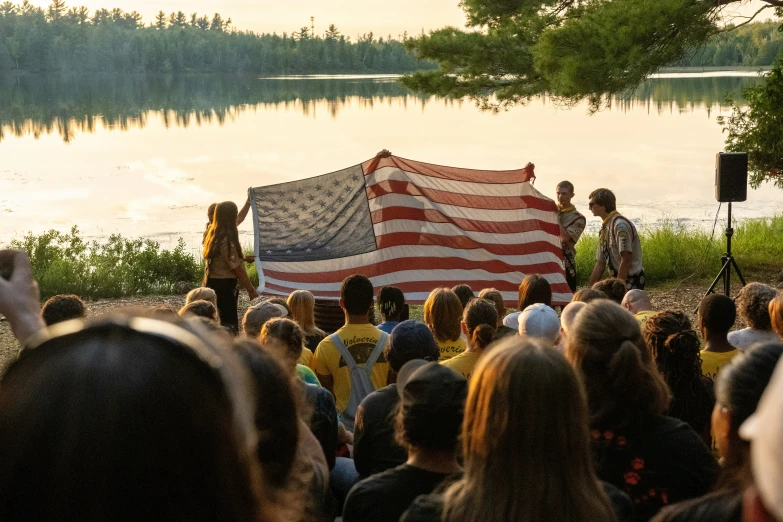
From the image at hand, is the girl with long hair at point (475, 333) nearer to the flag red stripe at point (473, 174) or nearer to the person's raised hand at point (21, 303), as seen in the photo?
the person's raised hand at point (21, 303)

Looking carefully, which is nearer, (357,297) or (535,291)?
(357,297)

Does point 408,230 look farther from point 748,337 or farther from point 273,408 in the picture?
point 273,408

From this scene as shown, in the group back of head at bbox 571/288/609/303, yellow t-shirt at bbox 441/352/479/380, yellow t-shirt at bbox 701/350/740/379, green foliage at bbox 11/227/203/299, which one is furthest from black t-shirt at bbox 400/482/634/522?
green foliage at bbox 11/227/203/299

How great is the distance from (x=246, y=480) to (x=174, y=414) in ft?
0.39

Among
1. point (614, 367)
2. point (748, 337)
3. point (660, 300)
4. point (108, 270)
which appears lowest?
point (660, 300)

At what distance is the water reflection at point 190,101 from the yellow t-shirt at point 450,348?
28.4 m

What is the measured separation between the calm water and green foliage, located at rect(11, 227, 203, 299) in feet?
12.7

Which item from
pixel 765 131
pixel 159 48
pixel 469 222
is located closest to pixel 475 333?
pixel 469 222

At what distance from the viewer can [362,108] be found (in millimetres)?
53375

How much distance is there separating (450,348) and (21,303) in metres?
3.57

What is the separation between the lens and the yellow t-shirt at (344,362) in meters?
4.98

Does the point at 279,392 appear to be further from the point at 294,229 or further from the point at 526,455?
the point at 294,229

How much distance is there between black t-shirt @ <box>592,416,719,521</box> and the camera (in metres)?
2.85

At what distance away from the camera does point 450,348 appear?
17.1 ft
